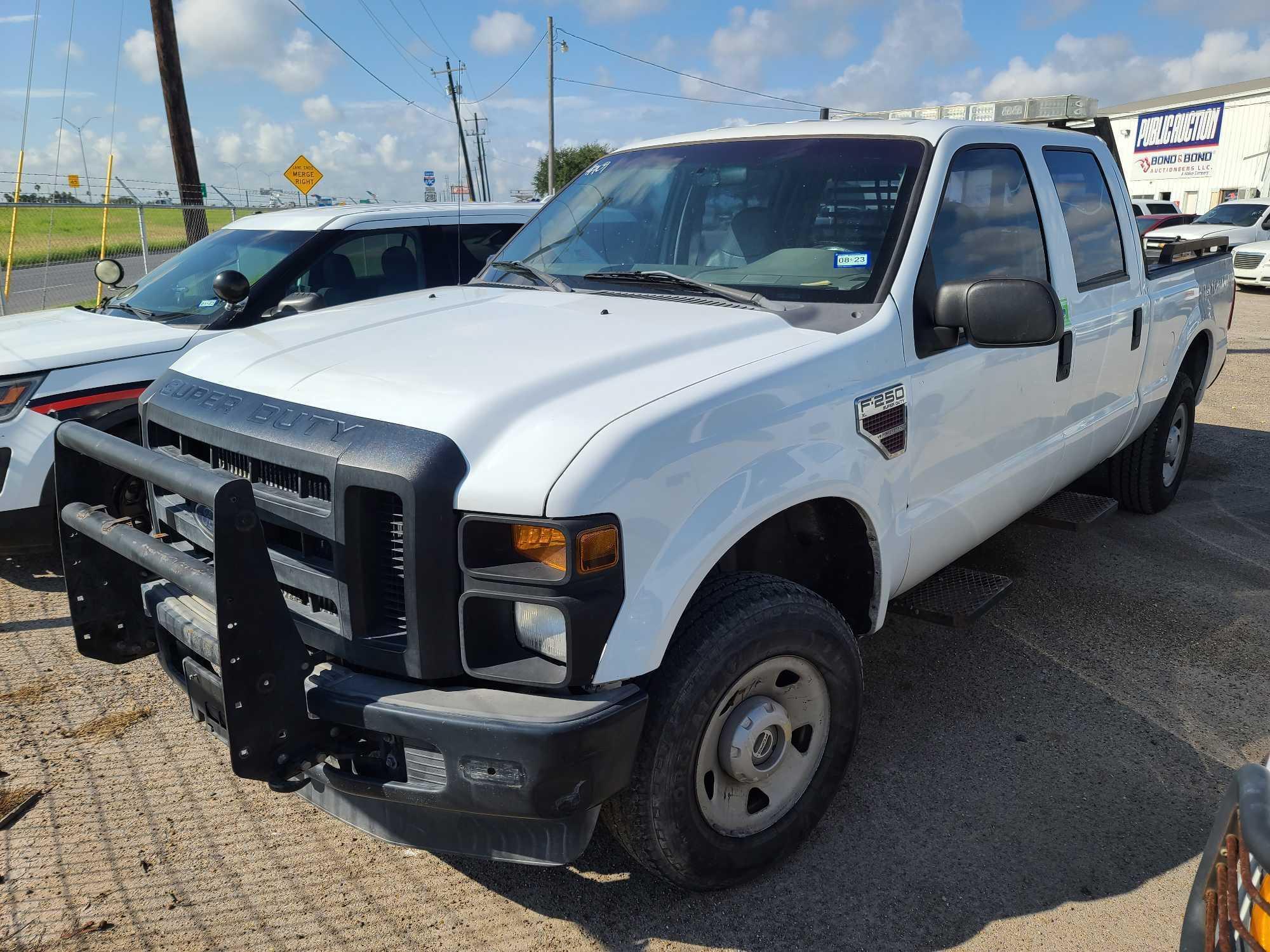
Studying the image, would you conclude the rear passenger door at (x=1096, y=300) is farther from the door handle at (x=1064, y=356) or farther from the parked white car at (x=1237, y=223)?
the parked white car at (x=1237, y=223)

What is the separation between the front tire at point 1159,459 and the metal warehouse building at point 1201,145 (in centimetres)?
3151

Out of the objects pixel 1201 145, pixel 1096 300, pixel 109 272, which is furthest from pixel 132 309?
pixel 1201 145

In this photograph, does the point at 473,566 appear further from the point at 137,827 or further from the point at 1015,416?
the point at 1015,416

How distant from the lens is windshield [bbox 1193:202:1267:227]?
21.2 metres

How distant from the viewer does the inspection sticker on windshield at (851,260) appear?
3105 mm

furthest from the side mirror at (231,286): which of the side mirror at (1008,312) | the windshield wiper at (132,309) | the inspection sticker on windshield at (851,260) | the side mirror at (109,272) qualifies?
the side mirror at (1008,312)

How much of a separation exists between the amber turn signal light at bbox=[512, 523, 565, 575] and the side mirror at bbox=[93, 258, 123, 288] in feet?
18.9

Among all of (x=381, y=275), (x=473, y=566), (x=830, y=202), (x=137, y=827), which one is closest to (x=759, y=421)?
(x=473, y=566)

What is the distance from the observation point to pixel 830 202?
3301 mm

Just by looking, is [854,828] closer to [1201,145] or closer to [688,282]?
[688,282]

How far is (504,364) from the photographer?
255 cm

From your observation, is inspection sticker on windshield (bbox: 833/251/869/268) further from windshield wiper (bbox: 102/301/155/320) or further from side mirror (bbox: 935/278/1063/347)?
windshield wiper (bbox: 102/301/155/320)

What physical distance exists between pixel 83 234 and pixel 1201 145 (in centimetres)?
3794

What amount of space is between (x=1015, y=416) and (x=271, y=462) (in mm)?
2625
